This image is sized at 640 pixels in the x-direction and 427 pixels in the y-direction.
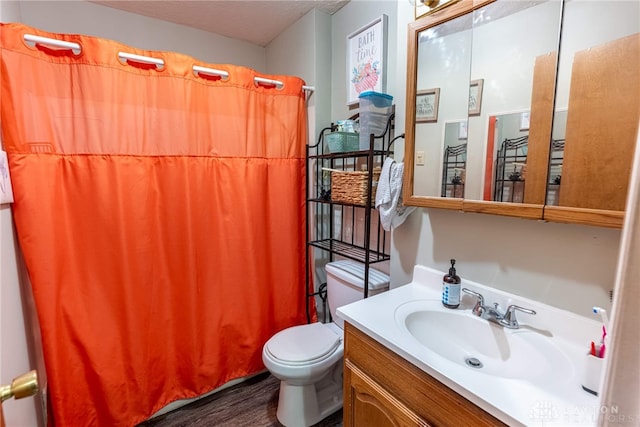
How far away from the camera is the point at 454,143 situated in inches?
46.6

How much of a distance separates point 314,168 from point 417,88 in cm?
96

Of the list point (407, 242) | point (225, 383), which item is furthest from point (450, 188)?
point (225, 383)

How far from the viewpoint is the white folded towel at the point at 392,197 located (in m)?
1.33

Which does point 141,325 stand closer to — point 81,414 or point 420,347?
point 81,414

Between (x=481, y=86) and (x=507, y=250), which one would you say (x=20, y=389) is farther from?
(x=481, y=86)

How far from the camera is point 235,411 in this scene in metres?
1.73

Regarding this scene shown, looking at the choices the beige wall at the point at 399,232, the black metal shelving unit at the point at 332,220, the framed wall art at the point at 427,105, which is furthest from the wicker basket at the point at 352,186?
the framed wall art at the point at 427,105

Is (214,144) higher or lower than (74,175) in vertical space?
higher

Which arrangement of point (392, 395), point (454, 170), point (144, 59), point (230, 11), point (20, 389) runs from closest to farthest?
point (20, 389)
point (392, 395)
point (454, 170)
point (144, 59)
point (230, 11)

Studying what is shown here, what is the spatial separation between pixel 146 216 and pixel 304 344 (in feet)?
3.50

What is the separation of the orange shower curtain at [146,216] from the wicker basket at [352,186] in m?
0.42

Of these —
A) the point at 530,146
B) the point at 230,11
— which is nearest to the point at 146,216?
the point at 230,11

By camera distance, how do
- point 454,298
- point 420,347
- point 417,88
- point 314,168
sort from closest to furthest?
point 420,347 → point 454,298 → point 417,88 → point 314,168

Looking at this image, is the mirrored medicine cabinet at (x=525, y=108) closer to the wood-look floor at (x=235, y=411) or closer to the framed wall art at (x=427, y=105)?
the framed wall art at (x=427, y=105)
